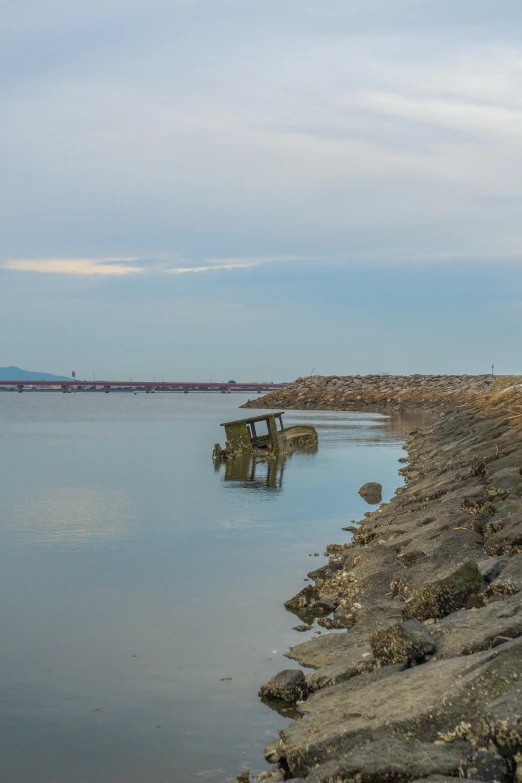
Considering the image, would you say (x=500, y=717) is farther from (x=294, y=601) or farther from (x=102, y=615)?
(x=102, y=615)

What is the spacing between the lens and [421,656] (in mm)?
7355

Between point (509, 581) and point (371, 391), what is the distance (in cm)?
10152

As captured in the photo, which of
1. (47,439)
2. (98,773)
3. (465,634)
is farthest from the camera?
(47,439)

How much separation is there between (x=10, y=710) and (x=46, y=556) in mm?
7604

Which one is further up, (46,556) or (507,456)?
(507,456)

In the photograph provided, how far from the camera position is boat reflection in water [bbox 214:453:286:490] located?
89.6 feet

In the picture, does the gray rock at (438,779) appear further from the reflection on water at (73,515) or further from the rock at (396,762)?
the reflection on water at (73,515)

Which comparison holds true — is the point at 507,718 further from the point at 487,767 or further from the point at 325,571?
the point at 325,571

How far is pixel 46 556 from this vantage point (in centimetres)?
1539

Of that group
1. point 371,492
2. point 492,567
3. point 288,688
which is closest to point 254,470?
point 371,492

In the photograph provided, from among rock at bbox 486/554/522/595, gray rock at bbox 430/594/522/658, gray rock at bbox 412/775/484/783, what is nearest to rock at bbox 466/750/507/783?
gray rock at bbox 412/775/484/783

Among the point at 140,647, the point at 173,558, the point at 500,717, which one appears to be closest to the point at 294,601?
the point at 140,647

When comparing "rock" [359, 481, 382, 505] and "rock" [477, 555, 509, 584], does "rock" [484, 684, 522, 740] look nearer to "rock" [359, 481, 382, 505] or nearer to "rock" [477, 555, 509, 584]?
"rock" [477, 555, 509, 584]

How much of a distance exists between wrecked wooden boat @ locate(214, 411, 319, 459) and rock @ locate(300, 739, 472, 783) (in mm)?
29376
